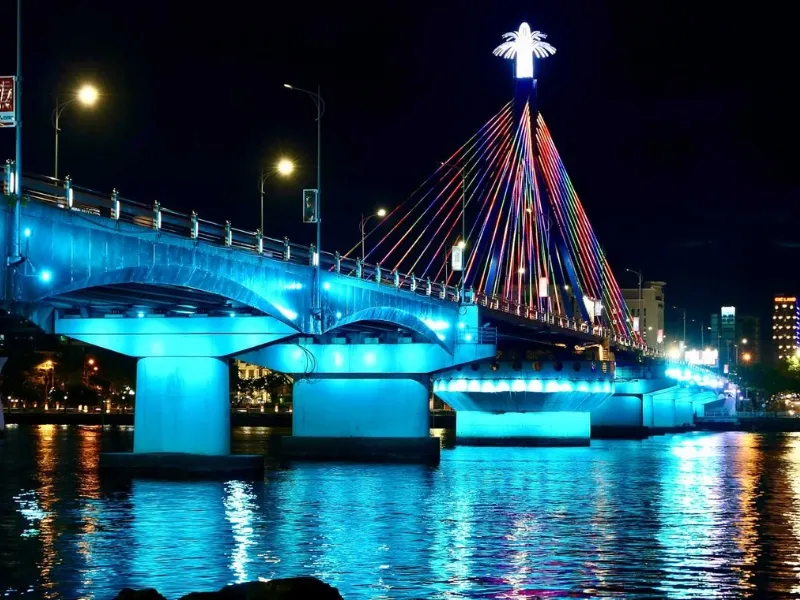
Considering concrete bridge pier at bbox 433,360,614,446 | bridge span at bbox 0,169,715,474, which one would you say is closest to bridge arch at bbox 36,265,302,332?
bridge span at bbox 0,169,715,474

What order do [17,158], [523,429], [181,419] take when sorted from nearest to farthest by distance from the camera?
[17,158] → [181,419] → [523,429]

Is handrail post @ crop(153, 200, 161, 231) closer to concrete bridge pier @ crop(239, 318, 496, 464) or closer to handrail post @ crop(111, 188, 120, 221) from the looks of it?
handrail post @ crop(111, 188, 120, 221)

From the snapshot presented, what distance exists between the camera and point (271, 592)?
18.3 meters

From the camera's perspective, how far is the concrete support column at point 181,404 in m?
52.9

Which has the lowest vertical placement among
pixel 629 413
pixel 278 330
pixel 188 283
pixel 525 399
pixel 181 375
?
pixel 629 413

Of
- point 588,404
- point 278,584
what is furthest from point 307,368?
Result: point 278,584

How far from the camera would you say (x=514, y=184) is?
82.9 meters

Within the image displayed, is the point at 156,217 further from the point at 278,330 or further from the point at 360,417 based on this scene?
the point at 360,417

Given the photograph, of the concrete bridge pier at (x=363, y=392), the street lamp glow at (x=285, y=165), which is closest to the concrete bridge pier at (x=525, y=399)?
the concrete bridge pier at (x=363, y=392)

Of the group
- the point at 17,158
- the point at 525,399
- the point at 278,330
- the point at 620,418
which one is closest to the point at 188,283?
the point at 17,158

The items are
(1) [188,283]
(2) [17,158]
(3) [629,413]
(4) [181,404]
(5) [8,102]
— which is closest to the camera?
(5) [8,102]

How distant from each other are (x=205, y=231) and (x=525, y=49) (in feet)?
139

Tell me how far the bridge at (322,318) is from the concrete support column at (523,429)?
14 cm

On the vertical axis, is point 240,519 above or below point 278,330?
below
